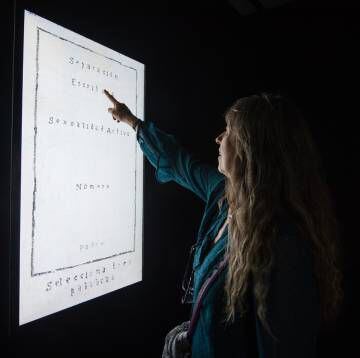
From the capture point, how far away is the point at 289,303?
0.79 meters

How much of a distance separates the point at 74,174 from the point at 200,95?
0.85 meters

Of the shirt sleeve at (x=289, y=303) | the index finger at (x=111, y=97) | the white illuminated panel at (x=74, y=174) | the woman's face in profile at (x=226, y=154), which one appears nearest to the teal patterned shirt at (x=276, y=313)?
the shirt sleeve at (x=289, y=303)

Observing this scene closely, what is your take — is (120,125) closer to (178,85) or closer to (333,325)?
(178,85)

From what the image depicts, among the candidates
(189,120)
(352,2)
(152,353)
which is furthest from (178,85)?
(152,353)

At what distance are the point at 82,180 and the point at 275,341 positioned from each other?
2.23ft

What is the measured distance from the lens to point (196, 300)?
0.95 m

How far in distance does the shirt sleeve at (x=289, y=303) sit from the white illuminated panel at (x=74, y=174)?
1.79 ft

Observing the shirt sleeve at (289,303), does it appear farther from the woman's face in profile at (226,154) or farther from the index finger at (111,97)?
the index finger at (111,97)

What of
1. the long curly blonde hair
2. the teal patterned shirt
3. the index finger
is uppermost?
the index finger

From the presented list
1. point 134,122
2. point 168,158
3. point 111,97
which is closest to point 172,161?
point 168,158

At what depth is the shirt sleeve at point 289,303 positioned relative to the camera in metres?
0.79

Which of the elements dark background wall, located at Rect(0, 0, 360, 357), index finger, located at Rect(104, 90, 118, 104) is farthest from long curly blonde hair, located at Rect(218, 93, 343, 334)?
dark background wall, located at Rect(0, 0, 360, 357)

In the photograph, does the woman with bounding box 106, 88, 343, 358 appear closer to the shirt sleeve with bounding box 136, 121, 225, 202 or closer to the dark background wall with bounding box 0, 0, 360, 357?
the shirt sleeve with bounding box 136, 121, 225, 202

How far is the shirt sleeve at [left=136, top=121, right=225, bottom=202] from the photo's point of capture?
46.8 inches
